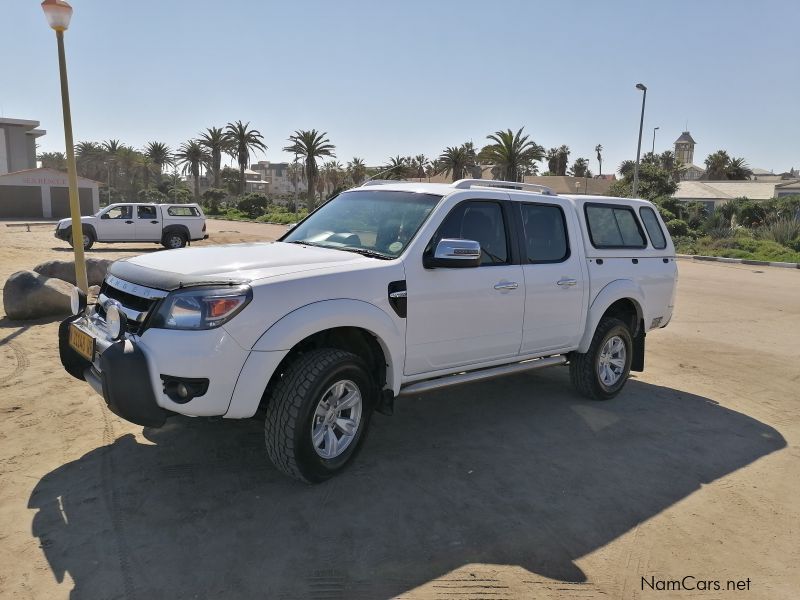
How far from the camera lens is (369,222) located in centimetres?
454

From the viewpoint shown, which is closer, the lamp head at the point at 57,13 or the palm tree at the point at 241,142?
the lamp head at the point at 57,13

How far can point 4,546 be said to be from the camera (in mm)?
3037

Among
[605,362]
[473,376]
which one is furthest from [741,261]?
[473,376]

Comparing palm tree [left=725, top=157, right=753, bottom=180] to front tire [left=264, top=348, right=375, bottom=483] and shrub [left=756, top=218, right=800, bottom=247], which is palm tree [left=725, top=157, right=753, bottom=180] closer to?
shrub [left=756, top=218, right=800, bottom=247]

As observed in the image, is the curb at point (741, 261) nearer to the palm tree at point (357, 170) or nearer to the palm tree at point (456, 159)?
the palm tree at point (456, 159)

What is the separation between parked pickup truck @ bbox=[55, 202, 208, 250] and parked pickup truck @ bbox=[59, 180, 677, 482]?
17004 mm

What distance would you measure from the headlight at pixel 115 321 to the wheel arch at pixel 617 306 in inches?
→ 148

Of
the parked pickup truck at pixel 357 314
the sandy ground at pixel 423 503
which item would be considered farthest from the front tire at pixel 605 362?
the sandy ground at pixel 423 503

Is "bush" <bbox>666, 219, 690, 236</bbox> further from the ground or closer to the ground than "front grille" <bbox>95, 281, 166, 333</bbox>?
closer to the ground

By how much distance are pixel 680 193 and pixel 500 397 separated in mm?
53813

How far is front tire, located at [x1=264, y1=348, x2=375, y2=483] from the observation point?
3445mm

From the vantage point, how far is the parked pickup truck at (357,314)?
3.25 metres

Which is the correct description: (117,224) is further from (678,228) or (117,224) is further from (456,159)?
(456,159)

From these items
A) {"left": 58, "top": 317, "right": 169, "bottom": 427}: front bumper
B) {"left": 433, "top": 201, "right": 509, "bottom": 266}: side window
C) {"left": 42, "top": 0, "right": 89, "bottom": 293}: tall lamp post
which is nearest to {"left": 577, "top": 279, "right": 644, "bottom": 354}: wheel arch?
{"left": 433, "top": 201, "right": 509, "bottom": 266}: side window
